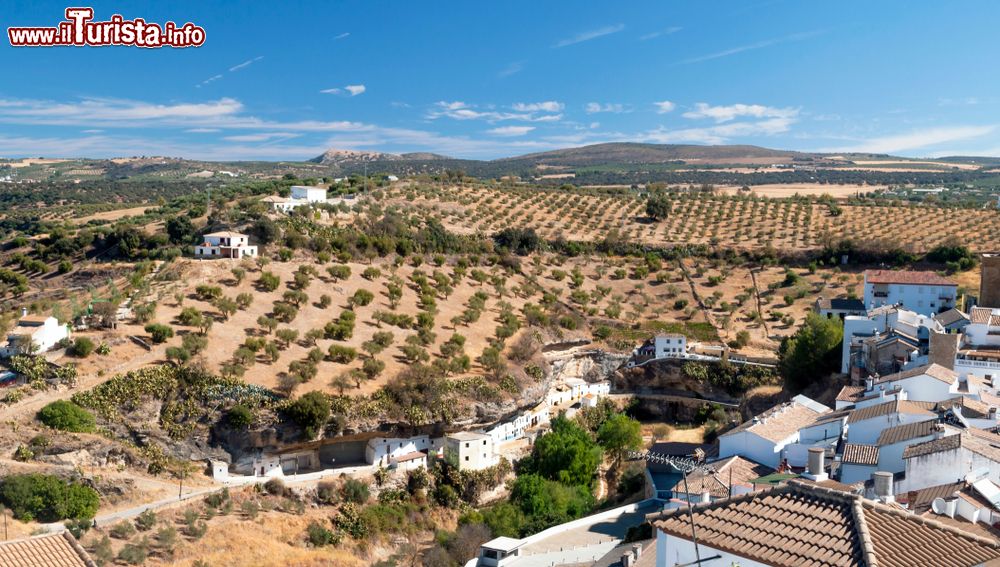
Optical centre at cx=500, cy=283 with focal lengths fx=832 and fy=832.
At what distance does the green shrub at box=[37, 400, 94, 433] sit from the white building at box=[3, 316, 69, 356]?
3569 millimetres

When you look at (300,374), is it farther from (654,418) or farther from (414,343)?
(654,418)

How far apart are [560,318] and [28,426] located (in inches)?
1225

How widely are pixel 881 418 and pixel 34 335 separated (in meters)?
31.0

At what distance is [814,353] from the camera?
3812cm

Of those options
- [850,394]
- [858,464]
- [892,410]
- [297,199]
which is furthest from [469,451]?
[297,199]

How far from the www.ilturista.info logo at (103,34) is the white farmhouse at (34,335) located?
12.1m

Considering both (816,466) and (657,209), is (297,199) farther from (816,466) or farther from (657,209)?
(816,466)

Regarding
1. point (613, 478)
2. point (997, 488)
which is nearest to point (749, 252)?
point (613, 478)

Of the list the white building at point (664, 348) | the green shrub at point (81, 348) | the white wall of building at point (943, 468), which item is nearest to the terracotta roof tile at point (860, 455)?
the white wall of building at point (943, 468)

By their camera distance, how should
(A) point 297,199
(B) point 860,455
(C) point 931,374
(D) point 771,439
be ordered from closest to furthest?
(B) point 860,455 < (D) point 771,439 < (C) point 931,374 < (A) point 297,199

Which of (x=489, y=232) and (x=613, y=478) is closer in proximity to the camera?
(x=613, y=478)

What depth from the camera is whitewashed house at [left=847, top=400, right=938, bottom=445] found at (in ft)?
79.3

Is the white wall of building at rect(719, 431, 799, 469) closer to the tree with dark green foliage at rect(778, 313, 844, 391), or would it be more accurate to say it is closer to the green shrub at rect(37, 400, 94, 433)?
the tree with dark green foliage at rect(778, 313, 844, 391)

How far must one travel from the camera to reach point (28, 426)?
2977cm
